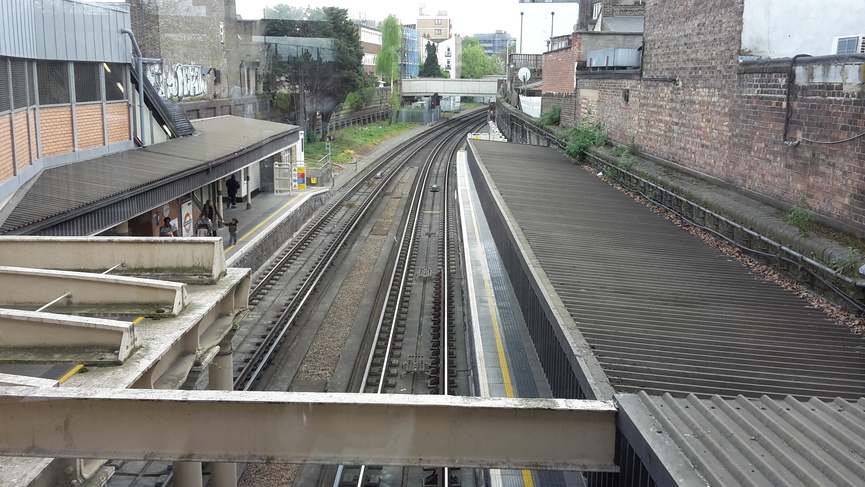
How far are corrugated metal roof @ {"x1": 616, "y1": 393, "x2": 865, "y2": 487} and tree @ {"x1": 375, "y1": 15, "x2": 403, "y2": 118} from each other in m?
65.3

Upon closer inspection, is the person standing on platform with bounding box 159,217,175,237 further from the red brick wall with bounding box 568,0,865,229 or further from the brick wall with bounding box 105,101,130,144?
the red brick wall with bounding box 568,0,865,229

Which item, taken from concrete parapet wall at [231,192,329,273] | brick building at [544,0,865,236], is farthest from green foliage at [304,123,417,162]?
brick building at [544,0,865,236]

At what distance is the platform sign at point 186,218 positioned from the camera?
1759 centimetres

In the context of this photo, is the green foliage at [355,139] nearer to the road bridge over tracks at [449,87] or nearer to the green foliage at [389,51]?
the green foliage at [389,51]

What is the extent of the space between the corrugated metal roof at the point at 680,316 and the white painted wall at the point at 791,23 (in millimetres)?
3246

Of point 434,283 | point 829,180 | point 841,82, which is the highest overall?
point 841,82

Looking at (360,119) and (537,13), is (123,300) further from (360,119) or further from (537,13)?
(537,13)

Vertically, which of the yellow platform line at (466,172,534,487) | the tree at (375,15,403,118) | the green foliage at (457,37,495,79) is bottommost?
the yellow platform line at (466,172,534,487)

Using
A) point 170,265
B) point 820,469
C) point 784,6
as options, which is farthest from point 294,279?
point 820,469

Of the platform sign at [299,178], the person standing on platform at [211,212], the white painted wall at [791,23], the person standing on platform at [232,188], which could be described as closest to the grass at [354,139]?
the platform sign at [299,178]

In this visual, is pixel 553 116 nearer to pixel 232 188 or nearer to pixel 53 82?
pixel 232 188

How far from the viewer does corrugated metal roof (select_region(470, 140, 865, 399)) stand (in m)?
5.15

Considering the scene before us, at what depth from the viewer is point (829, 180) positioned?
834 centimetres

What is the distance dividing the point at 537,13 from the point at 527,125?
3497 cm
